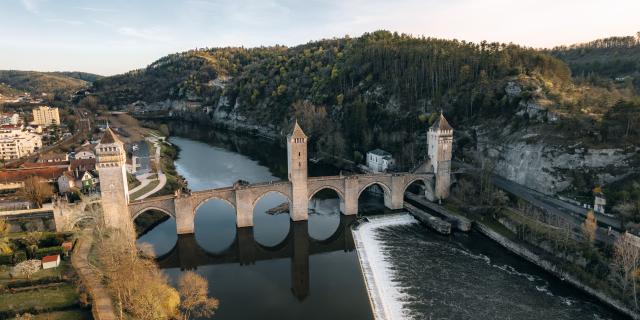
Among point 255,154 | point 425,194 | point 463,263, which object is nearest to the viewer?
point 463,263

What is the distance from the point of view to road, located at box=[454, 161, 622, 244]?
31.0m

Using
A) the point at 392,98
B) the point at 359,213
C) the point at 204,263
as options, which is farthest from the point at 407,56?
the point at 204,263

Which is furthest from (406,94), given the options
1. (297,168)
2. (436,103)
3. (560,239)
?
(560,239)

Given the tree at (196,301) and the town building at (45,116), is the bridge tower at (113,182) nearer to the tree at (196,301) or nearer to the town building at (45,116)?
the tree at (196,301)

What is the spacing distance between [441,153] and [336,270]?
61.4ft

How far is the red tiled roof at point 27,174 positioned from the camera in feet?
140

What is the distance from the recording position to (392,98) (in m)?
68.9

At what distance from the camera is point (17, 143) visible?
199ft

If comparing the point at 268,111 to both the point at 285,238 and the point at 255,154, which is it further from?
the point at 285,238

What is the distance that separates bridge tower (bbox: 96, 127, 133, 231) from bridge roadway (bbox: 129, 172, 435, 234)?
102 cm

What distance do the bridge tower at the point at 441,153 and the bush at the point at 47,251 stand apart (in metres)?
34.6

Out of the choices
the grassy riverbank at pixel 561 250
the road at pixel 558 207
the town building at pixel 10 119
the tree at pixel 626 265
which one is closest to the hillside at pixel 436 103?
the road at pixel 558 207

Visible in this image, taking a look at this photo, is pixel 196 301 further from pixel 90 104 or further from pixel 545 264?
pixel 90 104

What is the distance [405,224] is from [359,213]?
5336mm
